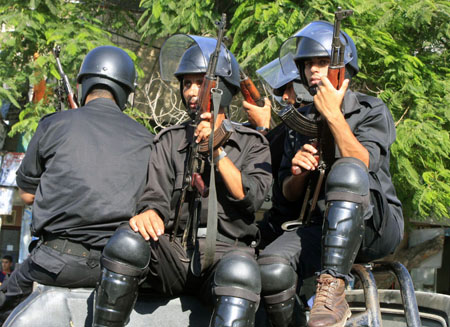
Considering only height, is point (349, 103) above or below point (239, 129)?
above

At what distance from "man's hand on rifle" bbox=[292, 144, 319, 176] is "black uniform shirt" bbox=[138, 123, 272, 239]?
22cm

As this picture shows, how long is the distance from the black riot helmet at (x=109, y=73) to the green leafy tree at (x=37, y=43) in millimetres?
4671

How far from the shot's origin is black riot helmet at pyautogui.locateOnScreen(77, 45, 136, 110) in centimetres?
398

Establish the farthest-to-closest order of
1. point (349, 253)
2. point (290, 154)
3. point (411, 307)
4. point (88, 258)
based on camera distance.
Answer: point (290, 154) < point (88, 258) < point (411, 307) < point (349, 253)

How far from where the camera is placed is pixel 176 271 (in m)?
3.27

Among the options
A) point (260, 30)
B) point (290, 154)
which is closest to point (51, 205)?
point (290, 154)

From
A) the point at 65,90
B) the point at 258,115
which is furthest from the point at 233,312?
the point at 65,90

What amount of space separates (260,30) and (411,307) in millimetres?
5452

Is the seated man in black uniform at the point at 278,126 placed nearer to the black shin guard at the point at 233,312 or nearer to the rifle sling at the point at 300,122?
the rifle sling at the point at 300,122

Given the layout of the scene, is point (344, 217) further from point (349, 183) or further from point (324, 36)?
point (324, 36)

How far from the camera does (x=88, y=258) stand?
3514mm

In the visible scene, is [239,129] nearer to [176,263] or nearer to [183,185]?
[183,185]

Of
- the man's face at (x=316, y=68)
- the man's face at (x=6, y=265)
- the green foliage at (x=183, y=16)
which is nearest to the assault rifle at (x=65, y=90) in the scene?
the man's face at (x=316, y=68)

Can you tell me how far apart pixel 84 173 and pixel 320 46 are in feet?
5.01
